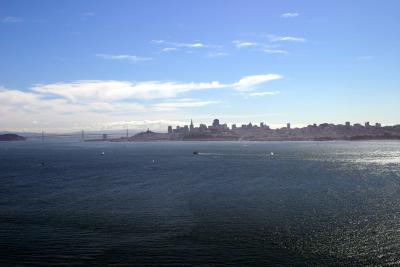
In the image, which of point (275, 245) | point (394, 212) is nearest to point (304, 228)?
point (275, 245)

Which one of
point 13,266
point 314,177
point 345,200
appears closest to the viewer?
point 13,266

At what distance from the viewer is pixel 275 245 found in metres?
46.1

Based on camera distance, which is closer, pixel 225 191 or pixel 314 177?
pixel 225 191

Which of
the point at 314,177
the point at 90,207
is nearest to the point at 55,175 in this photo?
the point at 90,207

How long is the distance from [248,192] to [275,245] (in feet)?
126

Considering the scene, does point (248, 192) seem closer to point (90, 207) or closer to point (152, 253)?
point (90, 207)

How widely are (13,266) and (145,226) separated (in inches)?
719

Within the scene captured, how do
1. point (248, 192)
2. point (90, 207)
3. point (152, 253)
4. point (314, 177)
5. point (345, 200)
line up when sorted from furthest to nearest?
point (314, 177)
point (248, 192)
point (345, 200)
point (90, 207)
point (152, 253)

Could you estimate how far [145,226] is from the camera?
5481cm

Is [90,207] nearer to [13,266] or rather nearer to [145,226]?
[145,226]

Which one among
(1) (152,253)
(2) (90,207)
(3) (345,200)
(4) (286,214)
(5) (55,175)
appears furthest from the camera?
(5) (55,175)

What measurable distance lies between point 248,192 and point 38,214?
40704 millimetres

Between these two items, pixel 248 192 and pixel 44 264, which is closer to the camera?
pixel 44 264

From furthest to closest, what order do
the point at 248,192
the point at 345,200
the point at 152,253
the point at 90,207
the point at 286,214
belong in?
the point at 248,192 → the point at 345,200 → the point at 90,207 → the point at 286,214 → the point at 152,253
